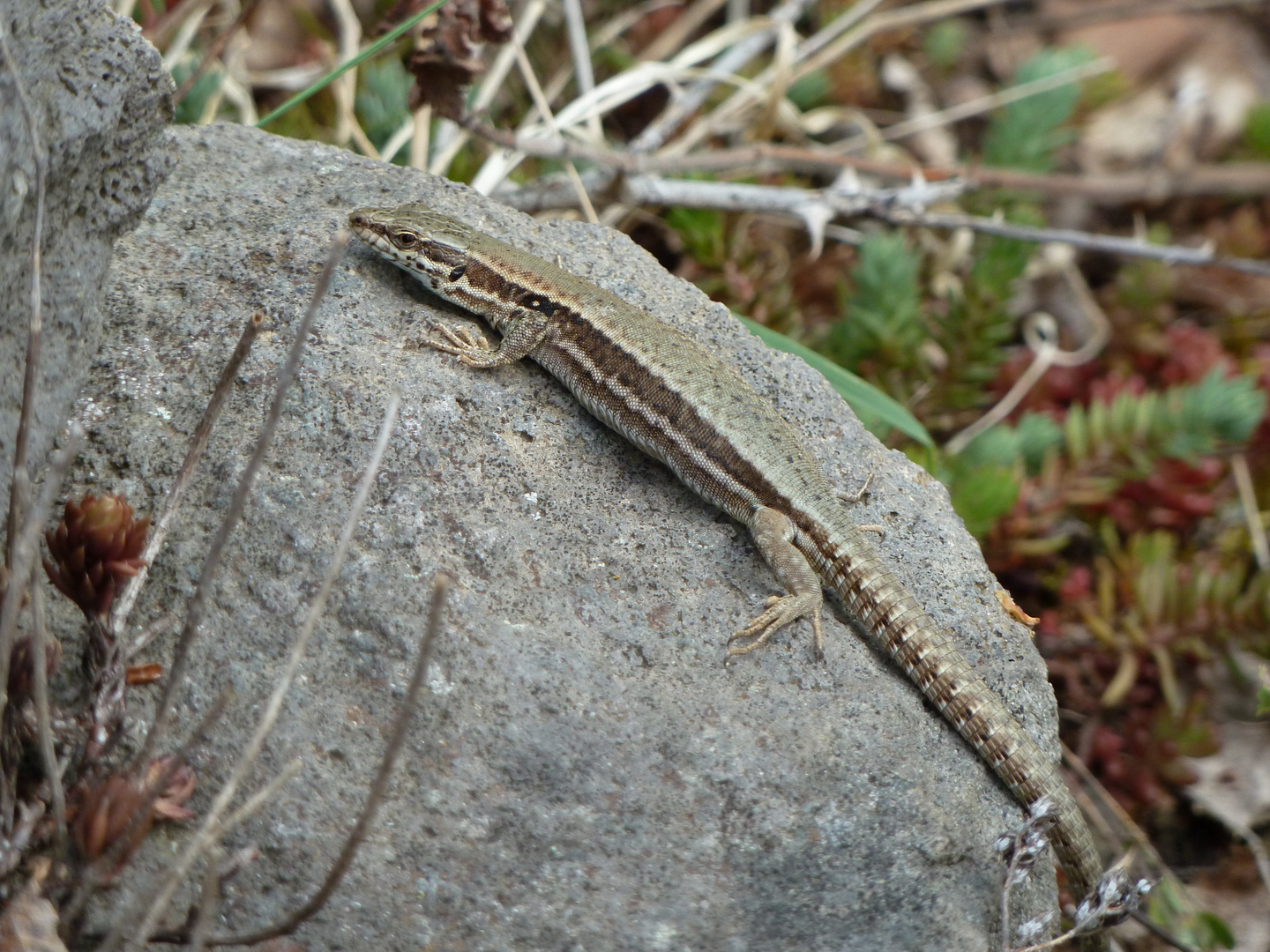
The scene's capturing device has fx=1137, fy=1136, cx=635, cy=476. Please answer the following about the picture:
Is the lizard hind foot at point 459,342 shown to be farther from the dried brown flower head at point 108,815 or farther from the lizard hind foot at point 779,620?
the dried brown flower head at point 108,815

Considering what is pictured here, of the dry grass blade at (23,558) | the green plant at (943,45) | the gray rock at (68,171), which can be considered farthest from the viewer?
the green plant at (943,45)

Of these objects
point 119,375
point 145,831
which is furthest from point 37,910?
point 119,375

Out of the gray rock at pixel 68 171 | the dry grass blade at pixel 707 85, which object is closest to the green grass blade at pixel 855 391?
the dry grass blade at pixel 707 85

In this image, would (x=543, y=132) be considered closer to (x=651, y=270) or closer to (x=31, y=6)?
(x=651, y=270)

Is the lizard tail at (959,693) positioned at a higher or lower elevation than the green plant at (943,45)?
lower

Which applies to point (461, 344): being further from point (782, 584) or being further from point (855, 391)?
point (855, 391)

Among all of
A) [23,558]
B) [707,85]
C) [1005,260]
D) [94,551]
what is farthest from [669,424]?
[707,85]

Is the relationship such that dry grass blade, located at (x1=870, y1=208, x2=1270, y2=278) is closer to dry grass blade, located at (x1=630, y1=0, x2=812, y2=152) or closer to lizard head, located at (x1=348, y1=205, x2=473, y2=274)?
dry grass blade, located at (x1=630, y1=0, x2=812, y2=152)
